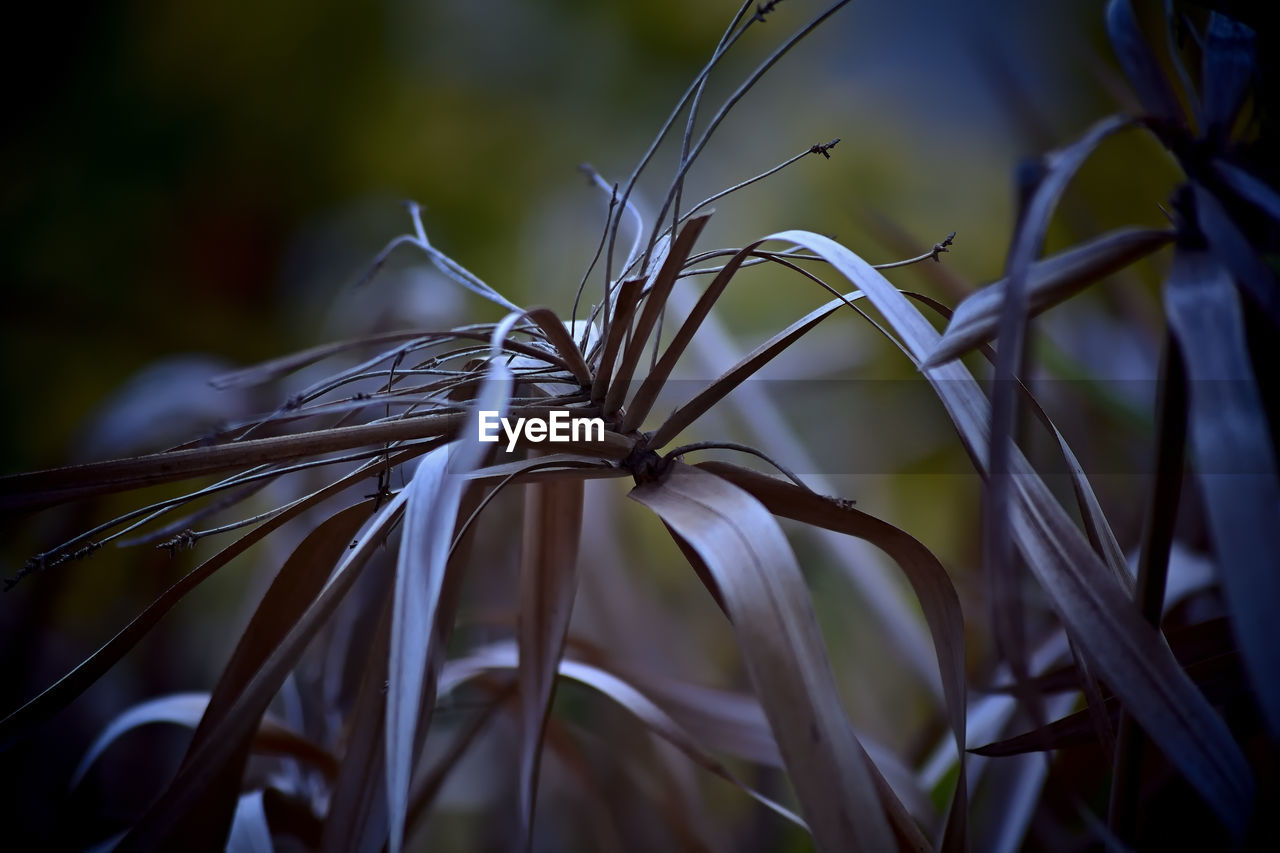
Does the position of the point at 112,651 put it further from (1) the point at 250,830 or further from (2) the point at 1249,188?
(2) the point at 1249,188

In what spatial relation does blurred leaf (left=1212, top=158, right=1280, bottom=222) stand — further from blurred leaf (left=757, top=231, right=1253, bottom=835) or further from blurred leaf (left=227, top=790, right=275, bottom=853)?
blurred leaf (left=227, top=790, right=275, bottom=853)

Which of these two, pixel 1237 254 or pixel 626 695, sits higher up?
pixel 1237 254

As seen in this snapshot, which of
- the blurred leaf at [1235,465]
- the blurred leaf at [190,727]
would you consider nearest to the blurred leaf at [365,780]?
the blurred leaf at [190,727]

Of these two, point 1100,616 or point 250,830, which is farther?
point 250,830

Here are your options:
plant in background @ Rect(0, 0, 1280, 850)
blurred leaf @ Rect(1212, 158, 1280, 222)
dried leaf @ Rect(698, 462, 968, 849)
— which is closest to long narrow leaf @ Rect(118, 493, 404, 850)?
plant in background @ Rect(0, 0, 1280, 850)

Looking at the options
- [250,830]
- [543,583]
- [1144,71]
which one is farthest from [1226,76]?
[250,830]

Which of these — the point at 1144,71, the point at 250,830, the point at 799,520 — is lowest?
the point at 250,830

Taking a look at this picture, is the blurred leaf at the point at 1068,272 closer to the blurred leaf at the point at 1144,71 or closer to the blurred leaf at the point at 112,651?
the blurred leaf at the point at 1144,71
